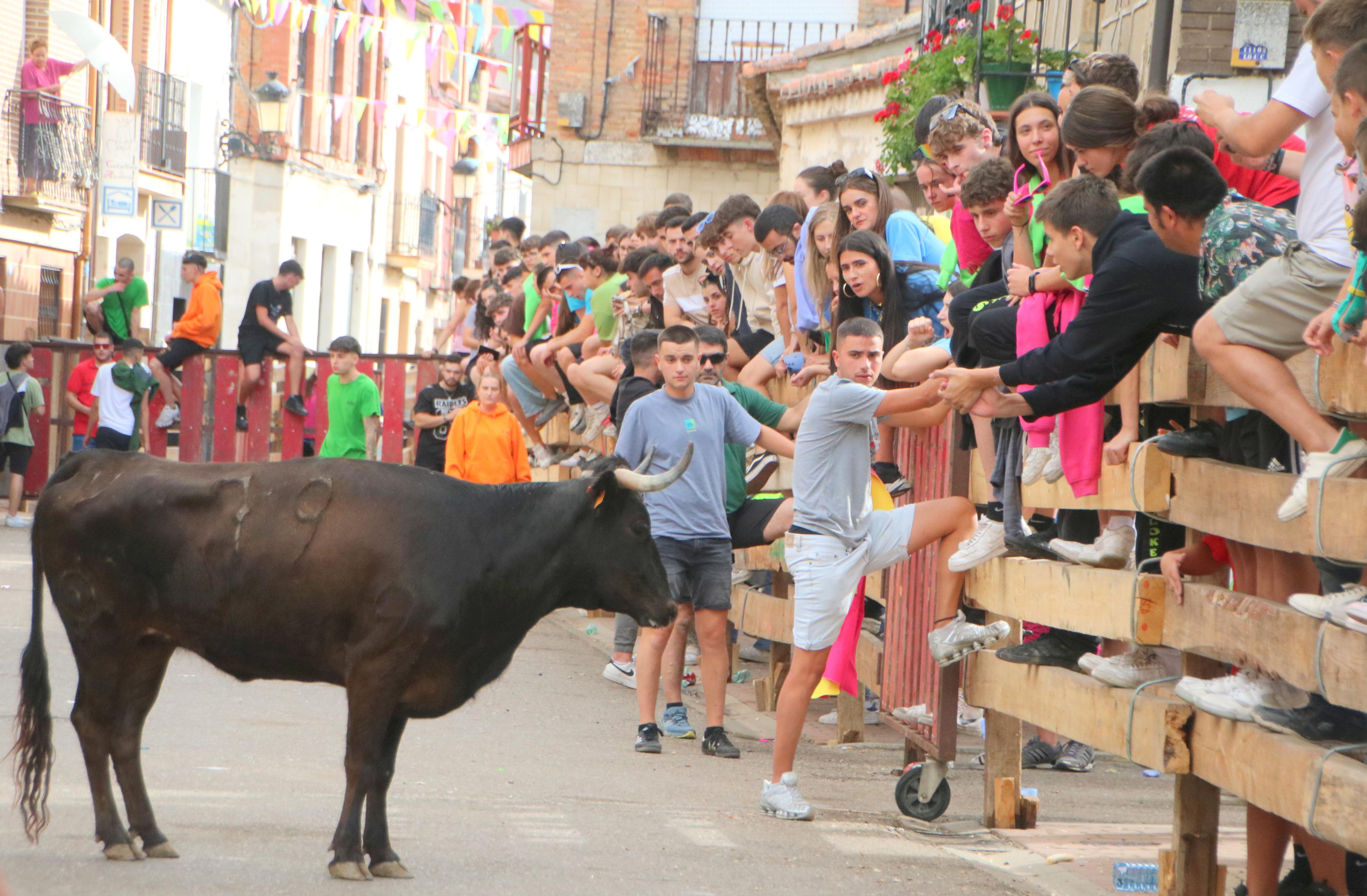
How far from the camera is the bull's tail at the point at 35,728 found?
545 cm

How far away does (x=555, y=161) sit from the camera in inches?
951

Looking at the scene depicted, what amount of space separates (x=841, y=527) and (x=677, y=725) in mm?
A: 2288

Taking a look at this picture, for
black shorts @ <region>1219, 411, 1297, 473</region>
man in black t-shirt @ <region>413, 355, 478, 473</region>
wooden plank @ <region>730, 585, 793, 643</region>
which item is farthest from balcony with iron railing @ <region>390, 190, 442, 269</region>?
black shorts @ <region>1219, 411, 1297, 473</region>

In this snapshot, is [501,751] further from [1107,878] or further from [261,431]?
[261,431]

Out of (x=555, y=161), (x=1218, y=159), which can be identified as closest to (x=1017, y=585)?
(x=1218, y=159)

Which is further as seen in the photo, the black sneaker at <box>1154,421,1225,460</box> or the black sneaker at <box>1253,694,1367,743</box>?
the black sneaker at <box>1154,421,1225,460</box>

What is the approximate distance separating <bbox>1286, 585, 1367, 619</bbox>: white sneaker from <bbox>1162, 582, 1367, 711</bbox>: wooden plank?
0.04 meters

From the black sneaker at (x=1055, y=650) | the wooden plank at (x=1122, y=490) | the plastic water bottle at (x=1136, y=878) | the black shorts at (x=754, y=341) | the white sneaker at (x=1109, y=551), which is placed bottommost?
the plastic water bottle at (x=1136, y=878)

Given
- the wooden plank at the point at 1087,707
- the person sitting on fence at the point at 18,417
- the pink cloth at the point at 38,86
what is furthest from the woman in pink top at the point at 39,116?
the wooden plank at the point at 1087,707

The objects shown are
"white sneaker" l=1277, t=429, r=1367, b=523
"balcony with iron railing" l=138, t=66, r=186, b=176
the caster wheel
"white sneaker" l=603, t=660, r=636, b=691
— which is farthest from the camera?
"balcony with iron railing" l=138, t=66, r=186, b=176

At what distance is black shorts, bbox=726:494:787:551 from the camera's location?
29.7ft

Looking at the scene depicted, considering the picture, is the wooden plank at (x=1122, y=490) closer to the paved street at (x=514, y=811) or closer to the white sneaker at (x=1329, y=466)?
the white sneaker at (x=1329, y=466)

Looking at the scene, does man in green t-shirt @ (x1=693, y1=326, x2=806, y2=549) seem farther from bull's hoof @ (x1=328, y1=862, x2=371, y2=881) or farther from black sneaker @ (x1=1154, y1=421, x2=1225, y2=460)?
bull's hoof @ (x1=328, y1=862, x2=371, y2=881)

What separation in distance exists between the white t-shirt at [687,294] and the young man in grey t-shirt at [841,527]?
3782 millimetres
